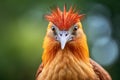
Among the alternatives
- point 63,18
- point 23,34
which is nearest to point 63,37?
point 63,18

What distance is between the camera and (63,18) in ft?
12.8

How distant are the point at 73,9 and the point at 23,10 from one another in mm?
1811

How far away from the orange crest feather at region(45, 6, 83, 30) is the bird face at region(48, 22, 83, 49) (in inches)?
1.0

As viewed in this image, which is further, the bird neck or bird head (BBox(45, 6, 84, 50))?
the bird neck

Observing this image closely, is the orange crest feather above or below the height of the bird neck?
above

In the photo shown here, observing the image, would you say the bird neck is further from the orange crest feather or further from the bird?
the orange crest feather

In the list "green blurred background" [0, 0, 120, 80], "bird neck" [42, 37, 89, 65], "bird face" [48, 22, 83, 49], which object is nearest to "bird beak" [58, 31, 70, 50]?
"bird face" [48, 22, 83, 49]

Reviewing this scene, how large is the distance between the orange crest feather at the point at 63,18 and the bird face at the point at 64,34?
1.0 inches

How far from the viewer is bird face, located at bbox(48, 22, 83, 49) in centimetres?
384

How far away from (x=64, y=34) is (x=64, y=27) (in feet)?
0.16

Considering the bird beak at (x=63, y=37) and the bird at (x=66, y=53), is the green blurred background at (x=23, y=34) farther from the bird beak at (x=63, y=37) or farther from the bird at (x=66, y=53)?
the bird beak at (x=63, y=37)

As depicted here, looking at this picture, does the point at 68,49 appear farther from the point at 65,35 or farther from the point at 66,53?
the point at 65,35

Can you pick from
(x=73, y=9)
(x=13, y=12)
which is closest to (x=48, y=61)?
(x=73, y=9)

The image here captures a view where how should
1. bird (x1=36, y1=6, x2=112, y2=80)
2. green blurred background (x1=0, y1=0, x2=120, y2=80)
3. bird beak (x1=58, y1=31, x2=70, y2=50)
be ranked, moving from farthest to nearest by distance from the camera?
1. green blurred background (x1=0, y1=0, x2=120, y2=80)
2. bird (x1=36, y1=6, x2=112, y2=80)
3. bird beak (x1=58, y1=31, x2=70, y2=50)
